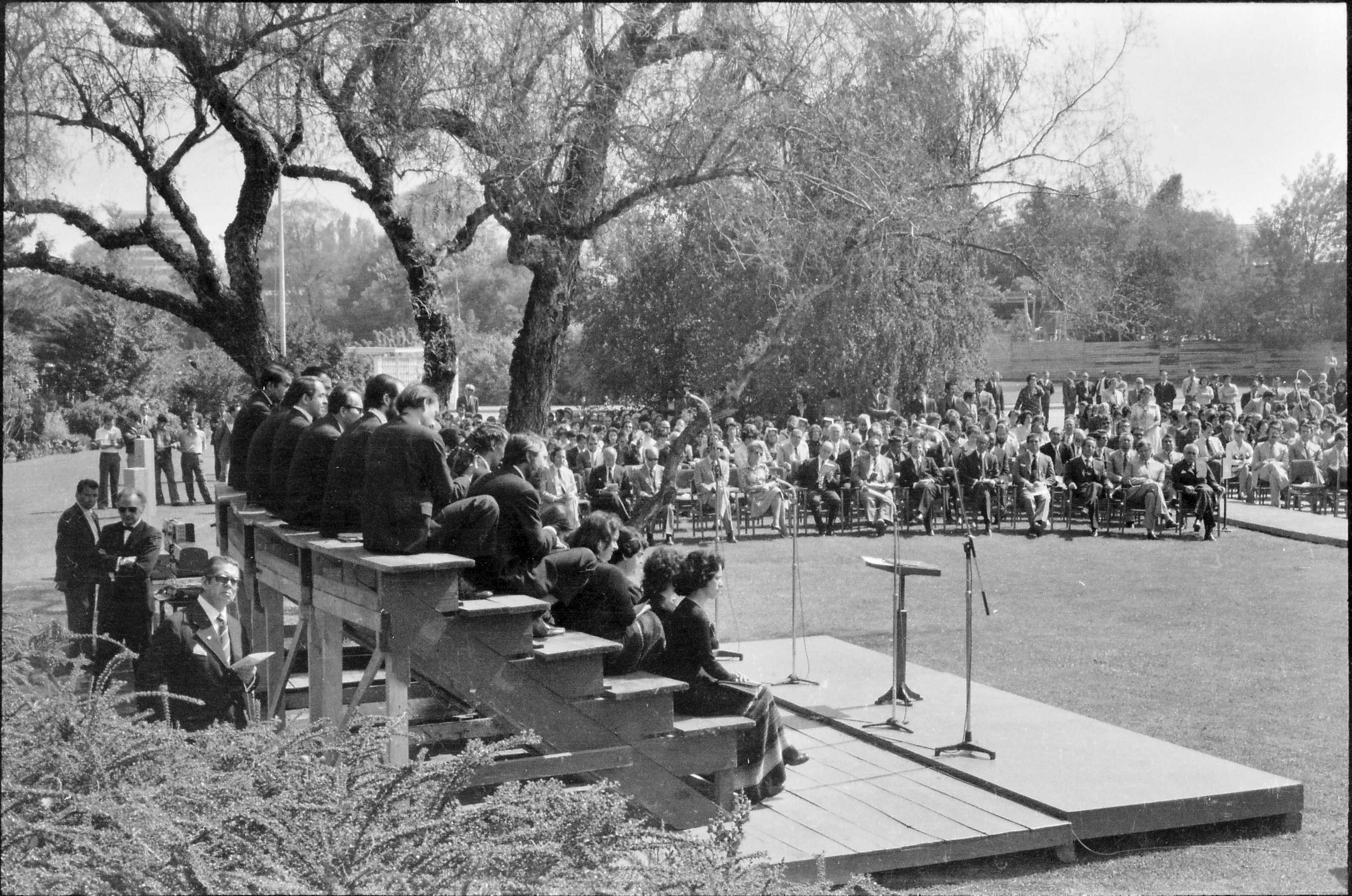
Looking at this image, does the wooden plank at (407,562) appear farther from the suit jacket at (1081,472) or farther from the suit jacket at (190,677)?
the suit jacket at (1081,472)

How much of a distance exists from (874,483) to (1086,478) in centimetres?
340

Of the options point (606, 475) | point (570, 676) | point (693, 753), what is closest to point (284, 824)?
point (570, 676)

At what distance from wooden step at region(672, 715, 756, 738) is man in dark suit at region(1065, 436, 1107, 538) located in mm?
14278

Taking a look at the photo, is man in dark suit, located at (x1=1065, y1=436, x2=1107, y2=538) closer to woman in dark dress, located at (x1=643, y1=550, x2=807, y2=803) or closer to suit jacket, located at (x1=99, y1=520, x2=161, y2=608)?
woman in dark dress, located at (x1=643, y1=550, x2=807, y2=803)

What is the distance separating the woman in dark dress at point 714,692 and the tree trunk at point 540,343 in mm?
3692

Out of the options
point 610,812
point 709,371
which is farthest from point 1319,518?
point 610,812

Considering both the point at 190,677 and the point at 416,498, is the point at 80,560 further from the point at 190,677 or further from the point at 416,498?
the point at 416,498

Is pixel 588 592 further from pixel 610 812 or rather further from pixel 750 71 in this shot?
pixel 750 71

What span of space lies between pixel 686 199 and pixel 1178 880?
545cm

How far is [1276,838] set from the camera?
648 cm

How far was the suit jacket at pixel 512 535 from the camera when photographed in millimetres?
6172

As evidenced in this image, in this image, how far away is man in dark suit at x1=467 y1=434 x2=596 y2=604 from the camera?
20.3 ft

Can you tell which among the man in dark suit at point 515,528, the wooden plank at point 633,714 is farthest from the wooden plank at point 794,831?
the man in dark suit at point 515,528

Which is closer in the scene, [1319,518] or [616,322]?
[616,322]
